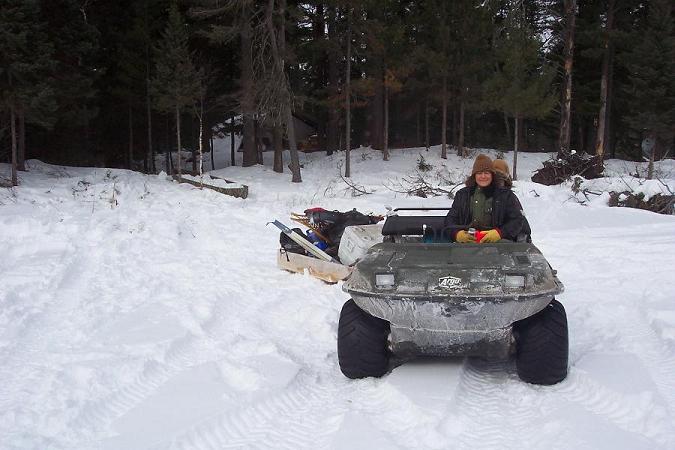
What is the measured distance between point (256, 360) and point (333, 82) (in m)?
24.6

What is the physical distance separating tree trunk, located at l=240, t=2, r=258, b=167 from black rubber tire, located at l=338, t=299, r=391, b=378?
18.9 meters

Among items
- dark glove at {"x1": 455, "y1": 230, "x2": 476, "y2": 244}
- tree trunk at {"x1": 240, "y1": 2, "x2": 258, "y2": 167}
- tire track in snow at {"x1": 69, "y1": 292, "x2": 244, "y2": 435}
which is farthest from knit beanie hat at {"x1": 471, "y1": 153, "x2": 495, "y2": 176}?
tree trunk at {"x1": 240, "y1": 2, "x2": 258, "y2": 167}

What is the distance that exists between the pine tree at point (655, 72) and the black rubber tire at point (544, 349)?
2354 cm

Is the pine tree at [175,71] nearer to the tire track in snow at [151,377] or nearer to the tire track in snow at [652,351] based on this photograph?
the tire track in snow at [151,377]

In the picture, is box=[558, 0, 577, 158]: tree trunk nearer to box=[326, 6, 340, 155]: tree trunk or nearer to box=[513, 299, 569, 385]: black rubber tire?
box=[326, 6, 340, 155]: tree trunk

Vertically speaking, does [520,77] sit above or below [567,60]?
below

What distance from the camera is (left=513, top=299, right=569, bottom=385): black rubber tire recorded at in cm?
401

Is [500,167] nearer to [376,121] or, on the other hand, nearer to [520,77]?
[520,77]

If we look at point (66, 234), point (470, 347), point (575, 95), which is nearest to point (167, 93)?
point (66, 234)

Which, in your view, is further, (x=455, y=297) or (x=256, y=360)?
(x=256, y=360)

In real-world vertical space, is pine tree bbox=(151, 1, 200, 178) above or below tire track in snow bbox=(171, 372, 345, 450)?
above

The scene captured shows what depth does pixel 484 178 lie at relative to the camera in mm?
5504

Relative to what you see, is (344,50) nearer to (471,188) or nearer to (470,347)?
(471,188)

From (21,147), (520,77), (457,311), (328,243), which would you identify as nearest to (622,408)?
(457,311)
